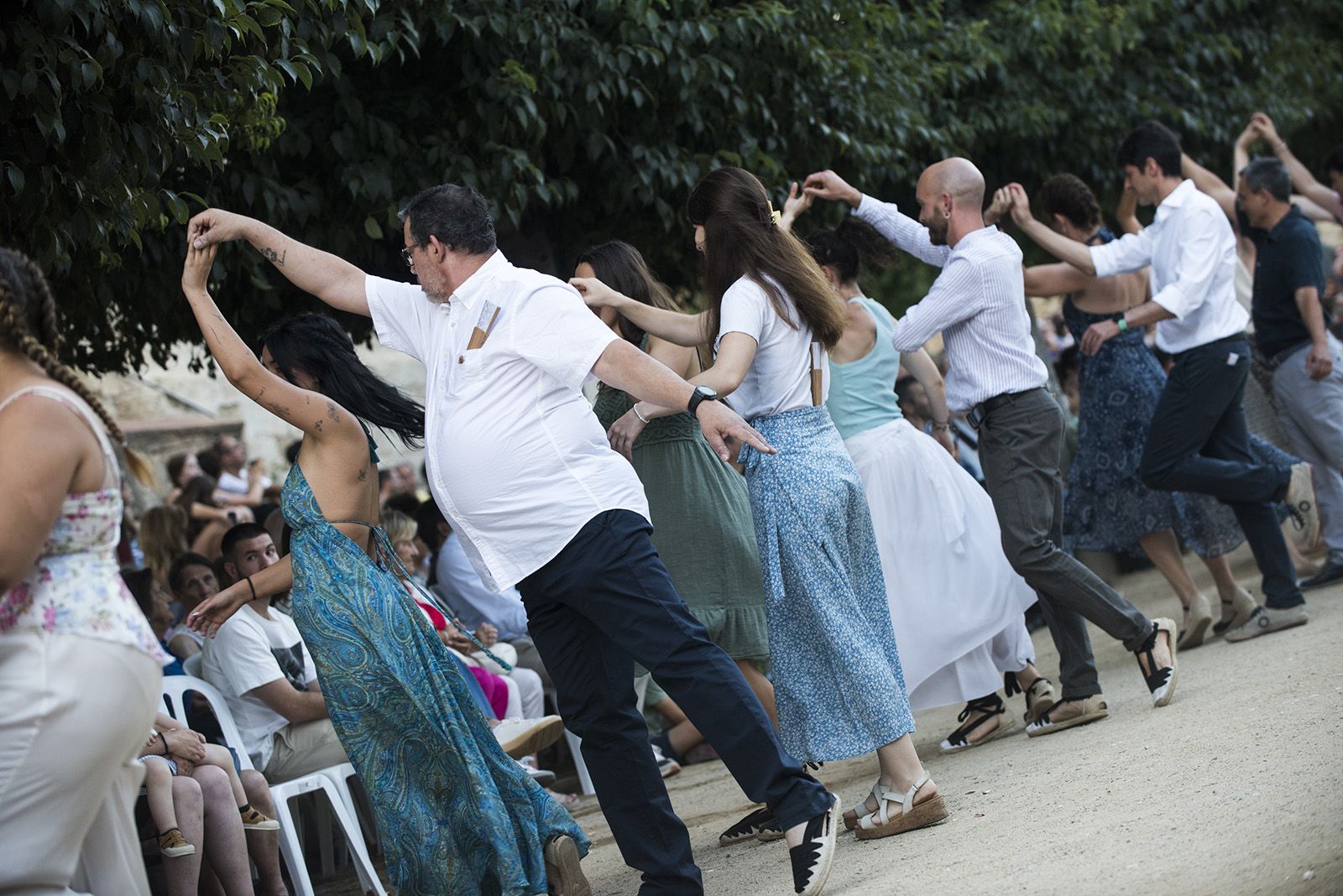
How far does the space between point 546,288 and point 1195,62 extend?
8.39 meters

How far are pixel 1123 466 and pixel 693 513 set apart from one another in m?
2.76

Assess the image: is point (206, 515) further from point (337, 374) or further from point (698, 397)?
point (698, 397)

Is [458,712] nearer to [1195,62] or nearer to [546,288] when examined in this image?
[546,288]

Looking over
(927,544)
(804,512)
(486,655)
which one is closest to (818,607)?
(804,512)

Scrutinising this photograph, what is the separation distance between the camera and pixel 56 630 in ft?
9.52

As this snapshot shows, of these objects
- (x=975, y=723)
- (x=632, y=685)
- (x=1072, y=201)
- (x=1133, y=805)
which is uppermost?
(x=1072, y=201)

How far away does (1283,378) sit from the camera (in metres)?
7.98

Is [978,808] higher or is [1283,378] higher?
[1283,378]

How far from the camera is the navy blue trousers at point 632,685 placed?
389cm

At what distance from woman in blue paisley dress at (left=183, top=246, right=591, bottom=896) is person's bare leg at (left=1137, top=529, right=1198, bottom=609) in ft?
12.8

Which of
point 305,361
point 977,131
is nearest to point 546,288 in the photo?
point 305,361

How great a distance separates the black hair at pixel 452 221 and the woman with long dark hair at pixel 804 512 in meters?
0.63

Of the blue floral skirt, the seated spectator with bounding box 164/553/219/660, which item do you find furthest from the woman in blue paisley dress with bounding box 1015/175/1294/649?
the seated spectator with bounding box 164/553/219/660

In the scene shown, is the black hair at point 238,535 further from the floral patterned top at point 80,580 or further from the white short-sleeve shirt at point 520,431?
the floral patterned top at point 80,580
